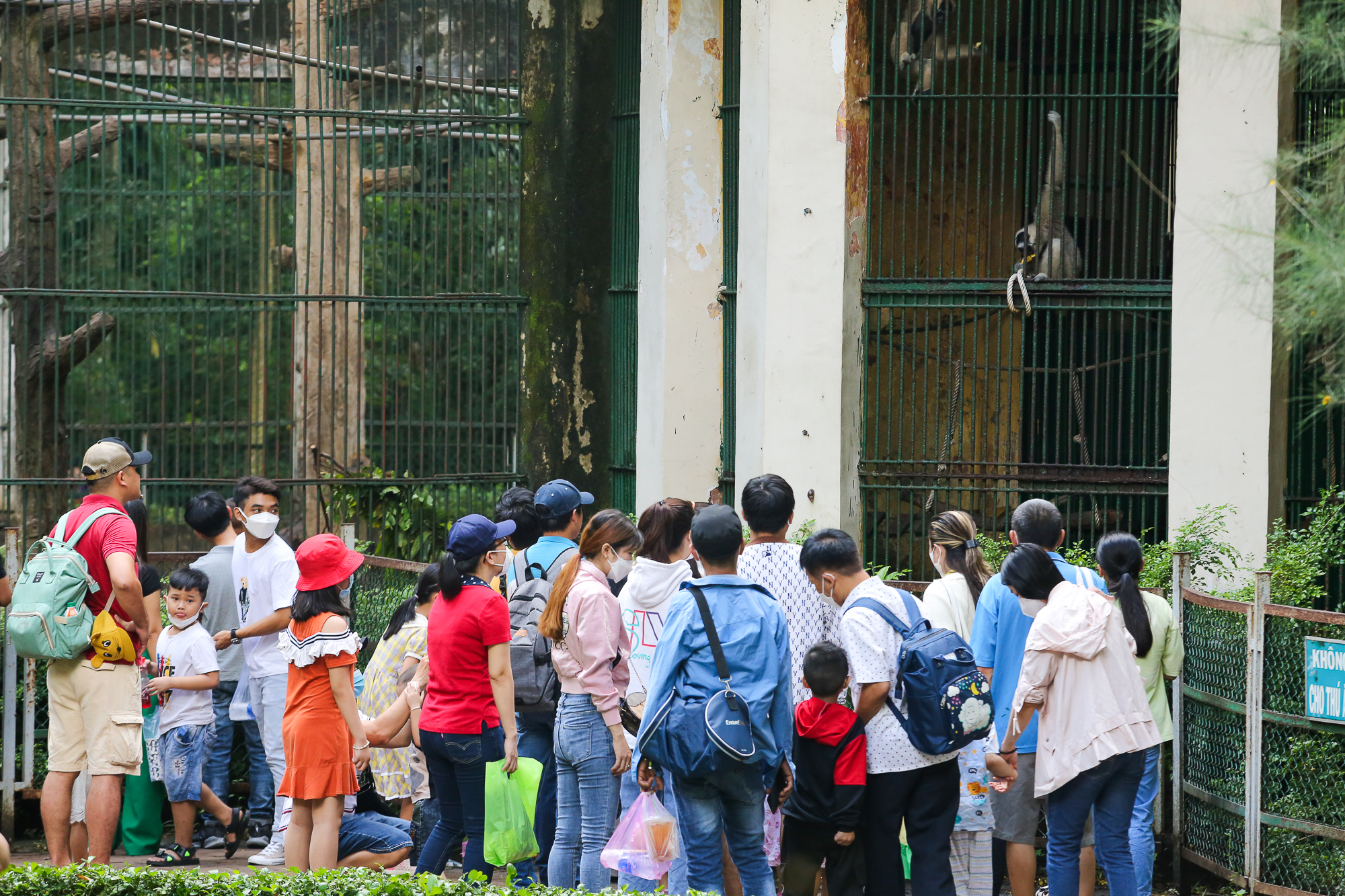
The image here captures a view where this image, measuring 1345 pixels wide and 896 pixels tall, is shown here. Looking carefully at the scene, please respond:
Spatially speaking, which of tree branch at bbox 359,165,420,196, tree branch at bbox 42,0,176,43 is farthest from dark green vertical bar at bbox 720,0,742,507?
tree branch at bbox 42,0,176,43

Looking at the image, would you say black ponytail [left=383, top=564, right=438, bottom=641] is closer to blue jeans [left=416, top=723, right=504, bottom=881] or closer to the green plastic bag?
blue jeans [left=416, top=723, right=504, bottom=881]

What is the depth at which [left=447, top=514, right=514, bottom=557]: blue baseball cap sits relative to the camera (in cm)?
596

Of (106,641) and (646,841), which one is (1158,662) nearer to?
(646,841)

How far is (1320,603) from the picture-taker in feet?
32.7

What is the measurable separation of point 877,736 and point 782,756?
41 cm

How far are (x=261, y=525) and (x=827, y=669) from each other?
349cm

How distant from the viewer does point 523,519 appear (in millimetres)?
6832

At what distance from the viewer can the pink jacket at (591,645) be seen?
19.2 feet

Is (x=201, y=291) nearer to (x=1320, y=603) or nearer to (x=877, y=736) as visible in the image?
(x=877, y=736)

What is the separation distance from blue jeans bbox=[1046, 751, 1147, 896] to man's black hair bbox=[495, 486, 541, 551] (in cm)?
262

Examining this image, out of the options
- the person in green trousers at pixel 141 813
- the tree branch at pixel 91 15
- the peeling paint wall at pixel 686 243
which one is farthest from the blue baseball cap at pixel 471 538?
the tree branch at pixel 91 15

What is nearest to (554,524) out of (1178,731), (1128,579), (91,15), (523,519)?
(523,519)

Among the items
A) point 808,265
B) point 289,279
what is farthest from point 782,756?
point 289,279

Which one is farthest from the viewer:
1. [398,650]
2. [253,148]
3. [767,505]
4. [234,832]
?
[253,148]
